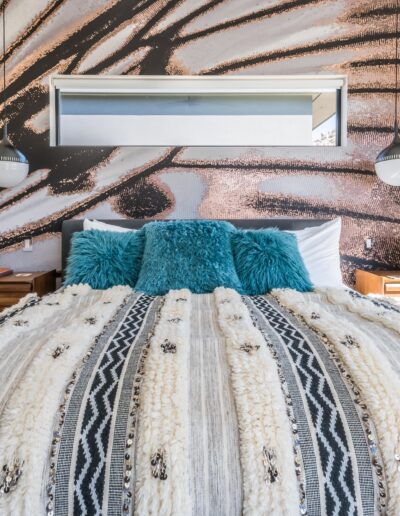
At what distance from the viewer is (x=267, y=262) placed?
1.86 meters

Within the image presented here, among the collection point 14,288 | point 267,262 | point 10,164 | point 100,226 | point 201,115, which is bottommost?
point 14,288

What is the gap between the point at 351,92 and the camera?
2.74m

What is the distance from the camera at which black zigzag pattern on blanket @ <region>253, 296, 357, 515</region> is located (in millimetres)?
604

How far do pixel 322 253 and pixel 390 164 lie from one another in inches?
31.5

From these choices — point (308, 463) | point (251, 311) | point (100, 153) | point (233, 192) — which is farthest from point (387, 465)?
point (100, 153)

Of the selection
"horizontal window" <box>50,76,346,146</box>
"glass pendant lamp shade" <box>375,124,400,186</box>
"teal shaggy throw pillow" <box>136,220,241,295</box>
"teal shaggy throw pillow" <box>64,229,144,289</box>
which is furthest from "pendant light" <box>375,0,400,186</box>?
"teal shaggy throw pillow" <box>64,229,144,289</box>

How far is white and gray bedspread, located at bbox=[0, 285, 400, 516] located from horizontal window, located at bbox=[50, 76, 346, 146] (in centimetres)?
225

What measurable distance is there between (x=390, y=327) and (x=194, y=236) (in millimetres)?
1089

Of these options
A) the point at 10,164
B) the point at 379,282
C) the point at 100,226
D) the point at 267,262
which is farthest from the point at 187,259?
the point at 10,164

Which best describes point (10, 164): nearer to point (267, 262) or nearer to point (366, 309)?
point (267, 262)

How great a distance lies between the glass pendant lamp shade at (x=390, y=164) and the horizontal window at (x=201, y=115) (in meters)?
0.42

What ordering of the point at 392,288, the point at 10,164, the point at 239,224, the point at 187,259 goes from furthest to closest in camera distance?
1. the point at 239,224
2. the point at 10,164
3. the point at 392,288
4. the point at 187,259

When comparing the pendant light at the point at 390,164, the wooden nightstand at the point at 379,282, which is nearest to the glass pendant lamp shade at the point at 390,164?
the pendant light at the point at 390,164

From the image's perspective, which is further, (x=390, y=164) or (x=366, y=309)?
(x=390, y=164)
